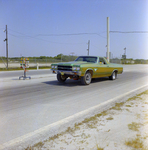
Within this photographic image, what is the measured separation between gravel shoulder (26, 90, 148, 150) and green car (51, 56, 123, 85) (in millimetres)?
4648

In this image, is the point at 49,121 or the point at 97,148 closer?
the point at 97,148

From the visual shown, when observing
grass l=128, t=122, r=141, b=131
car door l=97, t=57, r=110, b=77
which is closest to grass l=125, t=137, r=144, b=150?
grass l=128, t=122, r=141, b=131

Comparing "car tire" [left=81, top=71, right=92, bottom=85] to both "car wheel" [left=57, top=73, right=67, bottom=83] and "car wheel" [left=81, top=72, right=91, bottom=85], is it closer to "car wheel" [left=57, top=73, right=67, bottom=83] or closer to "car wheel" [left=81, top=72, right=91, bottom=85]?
"car wheel" [left=81, top=72, right=91, bottom=85]

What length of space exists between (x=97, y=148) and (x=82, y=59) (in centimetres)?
825

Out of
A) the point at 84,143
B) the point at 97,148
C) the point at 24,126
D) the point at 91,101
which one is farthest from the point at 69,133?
the point at 91,101

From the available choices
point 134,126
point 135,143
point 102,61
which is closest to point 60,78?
point 102,61

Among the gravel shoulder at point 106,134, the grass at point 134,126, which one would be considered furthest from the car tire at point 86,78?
the grass at point 134,126

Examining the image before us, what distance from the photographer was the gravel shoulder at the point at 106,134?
2.96 meters

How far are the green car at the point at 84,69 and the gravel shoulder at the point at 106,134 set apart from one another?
4.65 meters

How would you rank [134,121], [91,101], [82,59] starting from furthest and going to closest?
1. [82,59]
2. [91,101]
3. [134,121]

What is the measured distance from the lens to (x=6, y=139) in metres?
3.22

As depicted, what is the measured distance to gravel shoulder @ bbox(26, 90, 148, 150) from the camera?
2.96 meters

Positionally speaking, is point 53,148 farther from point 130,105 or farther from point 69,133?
point 130,105

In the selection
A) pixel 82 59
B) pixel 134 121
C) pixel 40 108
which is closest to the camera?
pixel 134 121
